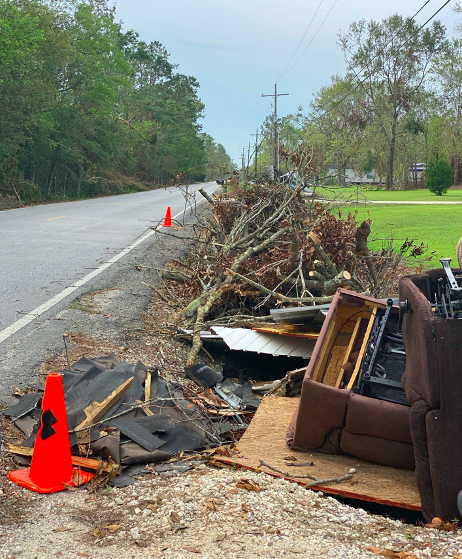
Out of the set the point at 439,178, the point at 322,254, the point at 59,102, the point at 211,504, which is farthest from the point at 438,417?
the point at 439,178

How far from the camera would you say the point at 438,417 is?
310 centimetres

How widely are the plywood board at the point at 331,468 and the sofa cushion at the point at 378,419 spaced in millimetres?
231

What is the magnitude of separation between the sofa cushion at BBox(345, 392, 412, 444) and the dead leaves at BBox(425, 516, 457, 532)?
27.8 inches

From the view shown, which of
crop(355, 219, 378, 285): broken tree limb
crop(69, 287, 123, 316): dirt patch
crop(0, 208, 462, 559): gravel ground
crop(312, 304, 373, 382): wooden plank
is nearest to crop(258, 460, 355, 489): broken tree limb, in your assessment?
crop(0, 208, 462, 559): gravel ground

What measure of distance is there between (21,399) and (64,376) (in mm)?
466

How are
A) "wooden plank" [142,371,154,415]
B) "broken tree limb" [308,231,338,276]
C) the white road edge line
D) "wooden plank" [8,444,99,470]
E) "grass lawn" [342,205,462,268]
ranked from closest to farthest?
1. "wooden plank" [8,444,99,470]
2. "wooden plank" [142,371,154,415]
3. the white road edge line
4. "broken tree limb" [308,231,338,276]
5. "grass lawn" [342,205,462,268]

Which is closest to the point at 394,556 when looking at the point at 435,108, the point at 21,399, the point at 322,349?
the point at 322,349

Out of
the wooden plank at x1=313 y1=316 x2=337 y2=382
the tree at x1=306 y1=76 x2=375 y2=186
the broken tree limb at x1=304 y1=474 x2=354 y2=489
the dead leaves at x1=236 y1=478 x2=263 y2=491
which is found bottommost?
the broken tree limb at x1=304 y1=474 x2=354 y2=489

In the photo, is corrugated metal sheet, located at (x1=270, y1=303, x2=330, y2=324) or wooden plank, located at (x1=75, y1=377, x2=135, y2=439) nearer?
wooden plank, located at (x1=75, y1=377, x2=135, y2=439)

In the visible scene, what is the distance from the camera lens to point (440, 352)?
10.0ft

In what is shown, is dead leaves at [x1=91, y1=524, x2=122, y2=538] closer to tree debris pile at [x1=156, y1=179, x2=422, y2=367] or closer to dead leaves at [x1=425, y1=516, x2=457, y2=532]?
dead leaves at [x1=425, y1=516, x2=457, y2=532]

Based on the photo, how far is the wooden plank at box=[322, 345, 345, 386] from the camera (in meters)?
4.98

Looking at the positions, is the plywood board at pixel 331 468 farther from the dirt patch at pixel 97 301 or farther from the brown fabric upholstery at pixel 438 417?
the dirt patch at pixel 97 301

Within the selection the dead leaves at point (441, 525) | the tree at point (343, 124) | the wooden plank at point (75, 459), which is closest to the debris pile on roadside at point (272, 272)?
the wooden plank at point (75, 459)
